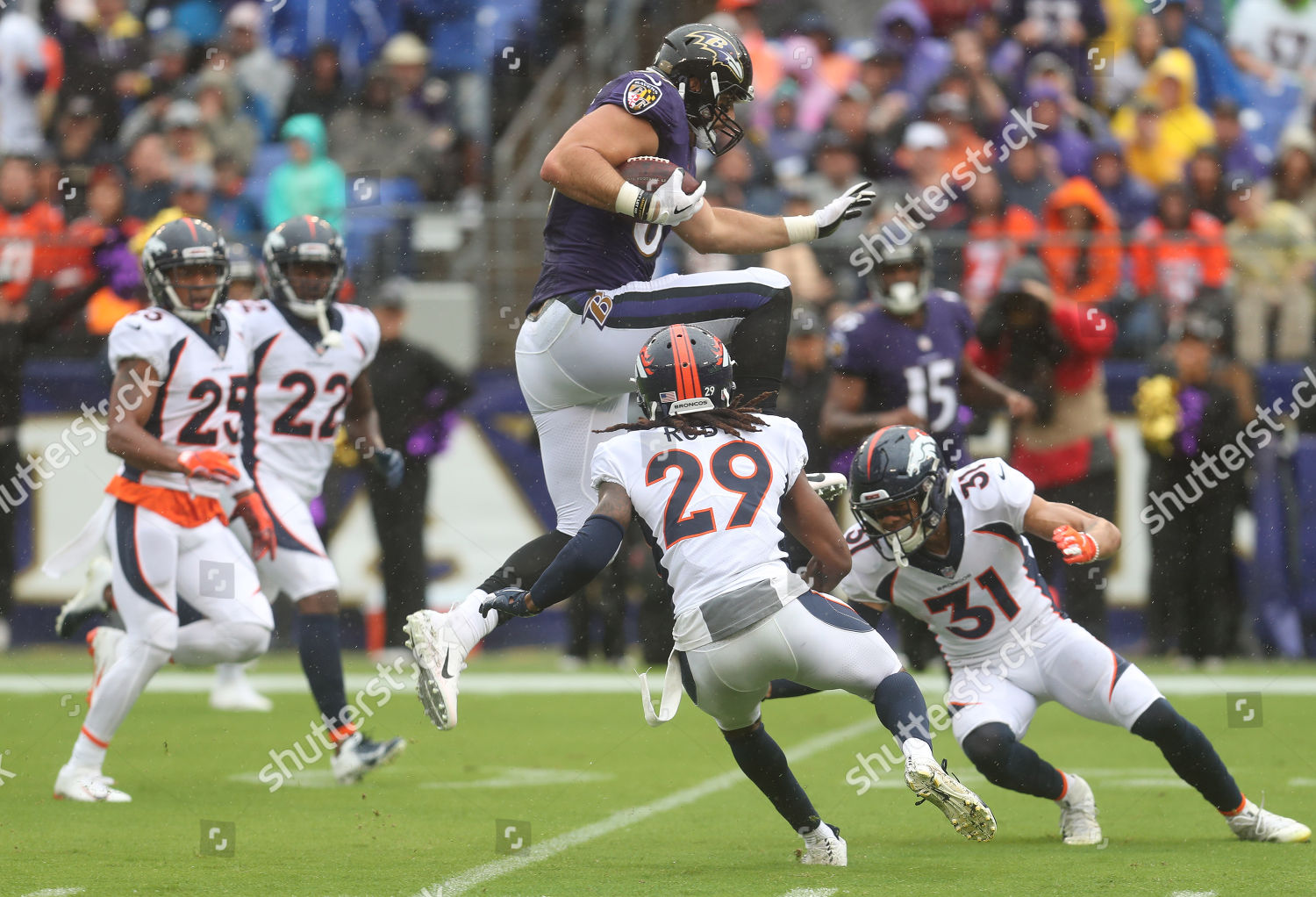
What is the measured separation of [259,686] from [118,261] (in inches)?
115

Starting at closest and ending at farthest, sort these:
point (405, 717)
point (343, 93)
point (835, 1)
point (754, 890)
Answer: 1. point (754, 890)
2. point (405, 717)
3. point (343, 93)
4. point (835, 1)

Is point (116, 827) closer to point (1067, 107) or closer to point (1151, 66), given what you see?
point (1067, 107)

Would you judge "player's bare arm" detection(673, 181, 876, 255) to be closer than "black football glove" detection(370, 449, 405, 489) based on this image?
Yes

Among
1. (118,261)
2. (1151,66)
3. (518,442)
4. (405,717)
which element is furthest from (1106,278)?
(118,261)

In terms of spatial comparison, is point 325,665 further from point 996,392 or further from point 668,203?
point 996,392

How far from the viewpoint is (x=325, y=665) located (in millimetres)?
7008

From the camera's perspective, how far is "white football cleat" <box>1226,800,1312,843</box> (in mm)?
5348

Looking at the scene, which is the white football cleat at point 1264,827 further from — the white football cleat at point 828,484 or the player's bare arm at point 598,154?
the player's bare arm at point 598,154

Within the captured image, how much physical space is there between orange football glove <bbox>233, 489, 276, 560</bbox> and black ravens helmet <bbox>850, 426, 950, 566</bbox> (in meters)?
2.84

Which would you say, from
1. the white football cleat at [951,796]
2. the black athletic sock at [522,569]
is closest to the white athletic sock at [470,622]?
the black athletic sock at [522,569]

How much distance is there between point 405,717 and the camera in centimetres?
903

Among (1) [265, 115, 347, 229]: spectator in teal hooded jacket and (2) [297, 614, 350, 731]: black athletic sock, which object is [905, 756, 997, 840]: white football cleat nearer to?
(2) [297, 614, 350, 731]: black athletic sock

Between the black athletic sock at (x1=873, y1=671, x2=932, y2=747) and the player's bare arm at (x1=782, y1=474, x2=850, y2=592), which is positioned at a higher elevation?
the player's bare arm at (x1=782, y1=474, x2=850, y2=592)

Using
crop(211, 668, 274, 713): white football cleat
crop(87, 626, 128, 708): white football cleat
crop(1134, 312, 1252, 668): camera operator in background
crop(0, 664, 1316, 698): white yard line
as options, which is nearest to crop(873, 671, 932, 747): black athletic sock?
crop(87, 626, 128, 708): white football cleat
